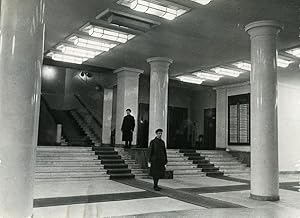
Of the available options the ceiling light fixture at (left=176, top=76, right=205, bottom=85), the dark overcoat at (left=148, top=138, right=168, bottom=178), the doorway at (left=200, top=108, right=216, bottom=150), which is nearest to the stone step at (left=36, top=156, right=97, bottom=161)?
the dark overcoat at (left=148, top=138, right=168, bottom=178)

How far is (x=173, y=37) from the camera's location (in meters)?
10.0

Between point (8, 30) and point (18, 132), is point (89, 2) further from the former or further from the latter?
point (18, 132)

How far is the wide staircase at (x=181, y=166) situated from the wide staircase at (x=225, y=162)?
122cm

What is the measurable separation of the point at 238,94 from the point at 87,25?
10.1 meters

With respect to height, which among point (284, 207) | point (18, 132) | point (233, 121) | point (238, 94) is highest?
point (238, 94)

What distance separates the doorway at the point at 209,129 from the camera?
63.0 feet

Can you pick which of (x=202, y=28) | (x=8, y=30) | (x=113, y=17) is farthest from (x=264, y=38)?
(x=8, y=30)

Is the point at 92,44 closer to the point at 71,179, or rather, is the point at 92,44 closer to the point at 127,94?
the point at 127,94

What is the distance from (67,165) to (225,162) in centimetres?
733

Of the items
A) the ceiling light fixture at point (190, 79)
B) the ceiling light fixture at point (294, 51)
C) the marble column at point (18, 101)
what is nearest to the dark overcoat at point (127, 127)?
the ceiling light fixture at point (190, 79)

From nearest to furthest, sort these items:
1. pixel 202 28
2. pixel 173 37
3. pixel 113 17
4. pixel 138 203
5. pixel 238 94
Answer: pixel 138 203 < pixel 113 17 < pixel 202 28 < pixel 173 37 < pixel 238 94

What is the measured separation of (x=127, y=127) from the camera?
43.2 ft

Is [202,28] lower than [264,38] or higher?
higher

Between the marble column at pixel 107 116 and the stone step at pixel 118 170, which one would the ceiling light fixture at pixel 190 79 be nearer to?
the marble column at pixel 107 116
